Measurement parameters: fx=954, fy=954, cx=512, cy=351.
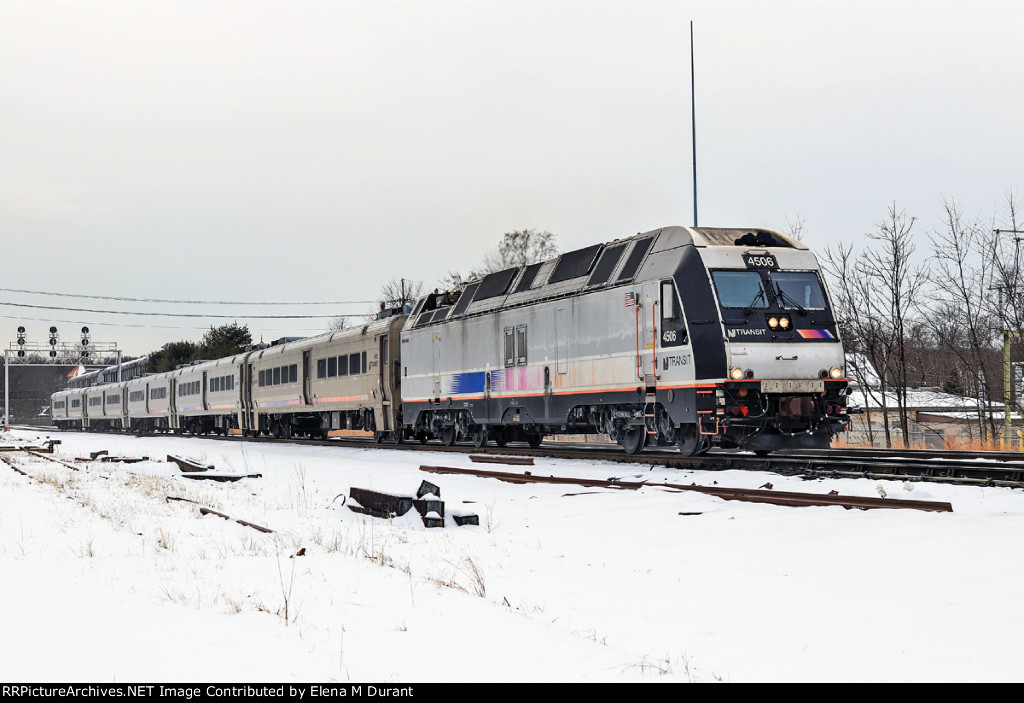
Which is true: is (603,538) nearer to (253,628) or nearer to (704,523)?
(704,523)

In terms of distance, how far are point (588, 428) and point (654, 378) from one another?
3.83m

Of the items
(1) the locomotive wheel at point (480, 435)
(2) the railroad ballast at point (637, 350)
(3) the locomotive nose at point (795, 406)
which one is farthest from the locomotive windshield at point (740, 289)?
(1) the locomotive wheel at point (480, 435)

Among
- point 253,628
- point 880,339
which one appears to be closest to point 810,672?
point 253,628

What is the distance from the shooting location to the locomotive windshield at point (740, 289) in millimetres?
15375

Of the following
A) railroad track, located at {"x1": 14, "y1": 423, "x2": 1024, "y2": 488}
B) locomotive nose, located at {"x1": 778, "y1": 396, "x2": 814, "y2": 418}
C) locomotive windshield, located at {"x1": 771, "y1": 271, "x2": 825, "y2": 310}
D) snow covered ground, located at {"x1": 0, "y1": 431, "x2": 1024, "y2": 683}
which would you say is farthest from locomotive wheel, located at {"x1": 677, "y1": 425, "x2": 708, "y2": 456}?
snow covered ground, located at {"x1": 0, "y1": 431, "x2": 1024, "y2": 683}

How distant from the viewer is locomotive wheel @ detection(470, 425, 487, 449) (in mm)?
22897

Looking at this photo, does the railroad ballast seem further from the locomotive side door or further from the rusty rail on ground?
the rusty rail on ground

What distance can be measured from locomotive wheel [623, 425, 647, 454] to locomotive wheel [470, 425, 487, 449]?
5.68 meters

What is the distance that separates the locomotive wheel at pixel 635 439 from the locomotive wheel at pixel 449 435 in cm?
743

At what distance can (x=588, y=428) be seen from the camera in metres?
19.6

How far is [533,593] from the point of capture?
6816mm

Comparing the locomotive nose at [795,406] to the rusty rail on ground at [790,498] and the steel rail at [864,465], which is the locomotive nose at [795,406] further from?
the rusty rail on ground at [790,498]

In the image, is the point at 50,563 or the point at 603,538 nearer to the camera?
the point at 50,563
